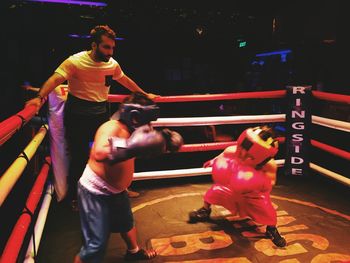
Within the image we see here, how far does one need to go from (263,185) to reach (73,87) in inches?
75.3

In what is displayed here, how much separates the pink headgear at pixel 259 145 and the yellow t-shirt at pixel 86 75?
1.44 metres

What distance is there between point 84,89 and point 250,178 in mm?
1705

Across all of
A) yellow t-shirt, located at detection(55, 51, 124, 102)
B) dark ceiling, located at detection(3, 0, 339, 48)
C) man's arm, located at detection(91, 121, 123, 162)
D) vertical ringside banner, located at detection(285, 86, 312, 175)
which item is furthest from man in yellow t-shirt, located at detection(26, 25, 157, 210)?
dark ceiling, located at detection(3, 0, 339, 48)

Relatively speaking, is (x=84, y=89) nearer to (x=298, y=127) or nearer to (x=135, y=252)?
(x=135, y=252)

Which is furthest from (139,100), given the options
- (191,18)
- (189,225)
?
(191,18)

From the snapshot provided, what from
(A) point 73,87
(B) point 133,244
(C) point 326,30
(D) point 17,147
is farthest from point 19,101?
(C) point 326,30

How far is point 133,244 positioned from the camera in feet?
8.23

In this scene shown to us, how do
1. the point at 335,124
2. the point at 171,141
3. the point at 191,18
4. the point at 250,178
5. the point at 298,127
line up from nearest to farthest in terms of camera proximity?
the point at 171,141 < the point at 250,178 < the point at 335,124 < the point at 298,127 < the point at 191,18

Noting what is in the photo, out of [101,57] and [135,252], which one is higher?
[101,57]

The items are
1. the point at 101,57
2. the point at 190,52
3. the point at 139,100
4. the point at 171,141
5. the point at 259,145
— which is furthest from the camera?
the point at 190,52

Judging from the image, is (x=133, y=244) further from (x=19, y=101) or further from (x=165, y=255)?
(x=19, y=101)

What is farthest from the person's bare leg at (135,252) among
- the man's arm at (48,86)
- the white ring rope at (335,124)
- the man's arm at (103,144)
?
the white ring rope at (335,124)

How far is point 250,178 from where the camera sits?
2693mm

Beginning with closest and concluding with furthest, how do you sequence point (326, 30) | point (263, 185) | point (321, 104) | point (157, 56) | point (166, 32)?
1. point (263, 185)
2. point (326, 30)
3. point (321, 104)
4. point (166, 32)
5. point (157, 56)
